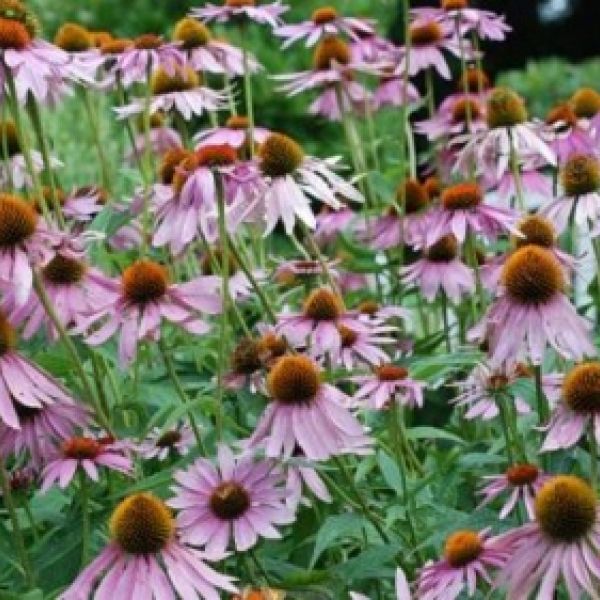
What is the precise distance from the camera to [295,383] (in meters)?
1.36

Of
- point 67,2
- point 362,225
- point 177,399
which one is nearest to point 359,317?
point 177,399

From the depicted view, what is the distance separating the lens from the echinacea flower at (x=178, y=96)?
2031 millimetres

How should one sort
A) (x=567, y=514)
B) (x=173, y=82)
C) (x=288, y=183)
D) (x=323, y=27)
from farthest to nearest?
(x=323, y=27) → (x=173, y=82) → (x=288, y=183) → (x=567, y=514)

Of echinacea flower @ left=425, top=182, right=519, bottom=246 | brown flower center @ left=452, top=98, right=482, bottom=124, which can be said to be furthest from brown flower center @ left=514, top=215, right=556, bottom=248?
brown flower center @ left=452, top=98, right=482, bottom=124

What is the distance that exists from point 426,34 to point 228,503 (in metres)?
1.38

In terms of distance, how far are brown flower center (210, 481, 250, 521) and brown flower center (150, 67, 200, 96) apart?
2.85 ft

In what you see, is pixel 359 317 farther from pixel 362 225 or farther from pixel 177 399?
pixel 362 225

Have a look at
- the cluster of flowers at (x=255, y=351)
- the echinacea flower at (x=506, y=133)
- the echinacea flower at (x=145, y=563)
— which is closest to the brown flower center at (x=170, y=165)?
the cluster of flowers at (x=255, y=351)

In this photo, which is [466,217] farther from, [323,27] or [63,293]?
[323,27]

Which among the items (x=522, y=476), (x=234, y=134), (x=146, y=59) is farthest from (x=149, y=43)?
(x=522, y=476)

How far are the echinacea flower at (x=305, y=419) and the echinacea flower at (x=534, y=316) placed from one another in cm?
13

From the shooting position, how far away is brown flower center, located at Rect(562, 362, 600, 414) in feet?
4.31

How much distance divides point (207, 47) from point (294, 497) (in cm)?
98

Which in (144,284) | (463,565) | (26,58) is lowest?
(463,565)
